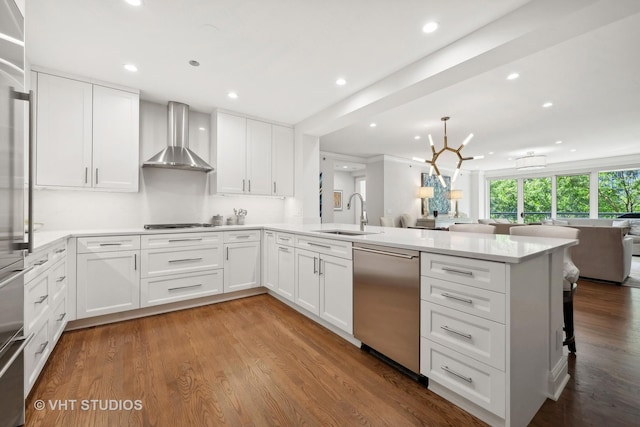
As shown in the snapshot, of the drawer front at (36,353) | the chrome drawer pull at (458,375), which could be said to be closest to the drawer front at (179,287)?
the drawer front at (36,353)

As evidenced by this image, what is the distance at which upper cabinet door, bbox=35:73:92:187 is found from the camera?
255 centimetres

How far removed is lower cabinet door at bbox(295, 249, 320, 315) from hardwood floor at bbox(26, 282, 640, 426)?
0.21 m

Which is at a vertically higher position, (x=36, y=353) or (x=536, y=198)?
(x=536, y=198)

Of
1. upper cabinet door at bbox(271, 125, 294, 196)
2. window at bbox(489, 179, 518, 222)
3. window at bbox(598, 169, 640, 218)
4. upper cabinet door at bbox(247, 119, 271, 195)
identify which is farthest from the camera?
window at bbox(489, 179, 518, 222)

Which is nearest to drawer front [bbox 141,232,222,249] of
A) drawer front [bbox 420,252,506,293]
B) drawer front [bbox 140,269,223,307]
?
drawer front [bbox 140,269,223,307]

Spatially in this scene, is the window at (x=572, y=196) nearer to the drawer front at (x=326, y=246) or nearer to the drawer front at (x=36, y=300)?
the drawer front at (x=326, y=246)

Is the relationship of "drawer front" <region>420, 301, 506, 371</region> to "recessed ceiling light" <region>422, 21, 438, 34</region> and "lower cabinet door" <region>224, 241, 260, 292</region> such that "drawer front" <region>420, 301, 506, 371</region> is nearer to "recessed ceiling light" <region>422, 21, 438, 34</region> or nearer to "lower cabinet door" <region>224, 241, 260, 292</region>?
"recessed ceiling light" <region>422, 21, 438, 34</region>

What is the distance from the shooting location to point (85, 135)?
2758 millimetres

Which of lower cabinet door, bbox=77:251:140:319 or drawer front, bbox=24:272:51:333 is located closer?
drawer front, bbox=24:272:51:333

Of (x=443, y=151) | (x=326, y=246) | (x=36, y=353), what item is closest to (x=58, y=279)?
(x=36, y=353)

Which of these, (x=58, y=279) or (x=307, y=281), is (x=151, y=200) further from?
(x=307, y=281)

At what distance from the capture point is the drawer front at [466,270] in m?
1.29

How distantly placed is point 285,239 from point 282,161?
5.18 feet

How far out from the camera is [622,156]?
725cm
